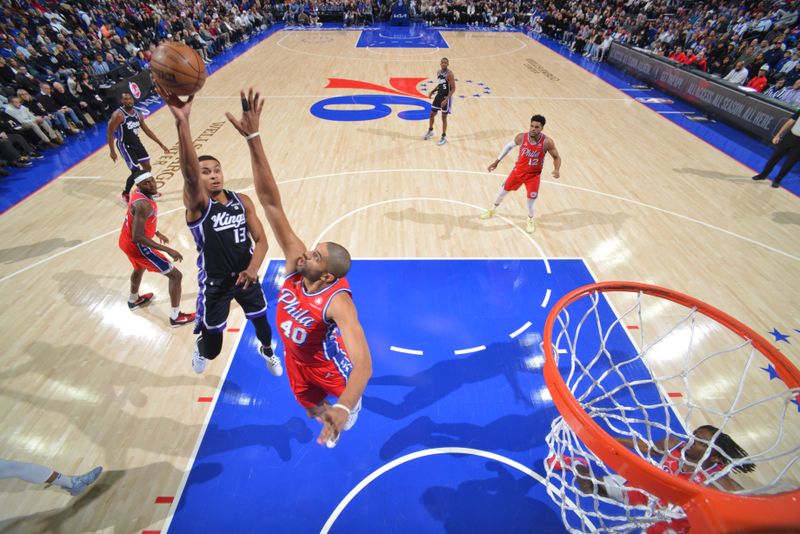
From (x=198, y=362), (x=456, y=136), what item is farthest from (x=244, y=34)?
(x=198, y=362)

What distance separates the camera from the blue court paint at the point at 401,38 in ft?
61.2

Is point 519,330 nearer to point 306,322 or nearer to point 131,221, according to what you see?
point 306,322

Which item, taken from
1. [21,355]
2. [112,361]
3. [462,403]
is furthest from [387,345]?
[21,355]

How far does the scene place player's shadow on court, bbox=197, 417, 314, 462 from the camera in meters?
3.64

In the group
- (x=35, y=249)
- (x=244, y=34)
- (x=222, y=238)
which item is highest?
(x=222, y=238)

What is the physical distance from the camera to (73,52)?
39.0 feet

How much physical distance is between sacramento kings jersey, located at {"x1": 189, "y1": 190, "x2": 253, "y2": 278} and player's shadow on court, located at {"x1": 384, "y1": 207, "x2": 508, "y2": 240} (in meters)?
3.56

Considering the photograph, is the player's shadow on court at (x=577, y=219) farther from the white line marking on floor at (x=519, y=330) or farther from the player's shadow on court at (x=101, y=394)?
the player's shadow on court at (x=101, y=394)

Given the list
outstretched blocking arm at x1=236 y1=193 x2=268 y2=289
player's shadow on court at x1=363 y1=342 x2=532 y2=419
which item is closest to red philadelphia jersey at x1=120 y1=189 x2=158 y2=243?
outstretched blocking arm at x1=236 y1=193 x2=268 y2=289

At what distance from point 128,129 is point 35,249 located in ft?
7.66

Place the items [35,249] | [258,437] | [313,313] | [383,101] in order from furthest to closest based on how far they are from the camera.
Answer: [383,101], [35,249], [258,437], [313,313]

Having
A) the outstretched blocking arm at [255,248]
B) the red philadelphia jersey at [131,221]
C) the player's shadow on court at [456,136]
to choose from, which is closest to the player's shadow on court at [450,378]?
the outstretched blocking arm at [255,248]

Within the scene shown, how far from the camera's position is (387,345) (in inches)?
182

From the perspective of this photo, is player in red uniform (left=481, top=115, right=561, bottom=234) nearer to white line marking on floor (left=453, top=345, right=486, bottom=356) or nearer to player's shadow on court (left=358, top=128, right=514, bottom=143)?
white line marking on floor (left=453, top=345, right=486, bottom=356)
